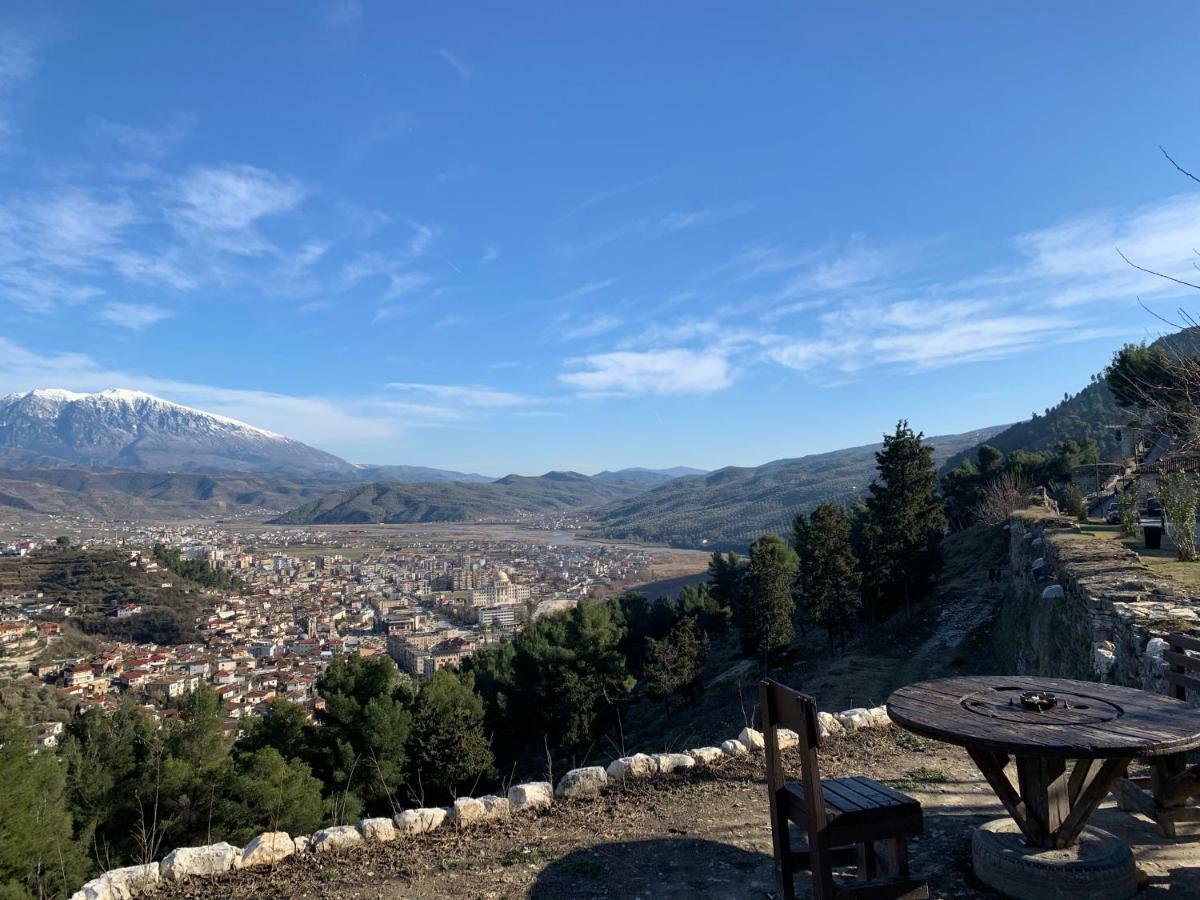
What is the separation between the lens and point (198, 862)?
157 inches

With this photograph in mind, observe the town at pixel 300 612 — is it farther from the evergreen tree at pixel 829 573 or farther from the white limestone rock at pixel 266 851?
the white limestone rock at pixel 266 851

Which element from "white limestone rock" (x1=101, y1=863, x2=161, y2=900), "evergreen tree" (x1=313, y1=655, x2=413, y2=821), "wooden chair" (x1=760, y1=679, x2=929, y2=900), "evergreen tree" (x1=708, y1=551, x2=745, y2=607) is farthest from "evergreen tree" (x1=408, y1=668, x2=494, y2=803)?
"evergreen tree" (x1=708, y1=551, x2=745, y2=607)

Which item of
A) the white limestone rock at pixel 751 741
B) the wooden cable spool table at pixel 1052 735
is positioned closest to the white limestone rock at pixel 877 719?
the white limestone rock at pixel 751 741

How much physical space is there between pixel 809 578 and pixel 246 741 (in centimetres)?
1712

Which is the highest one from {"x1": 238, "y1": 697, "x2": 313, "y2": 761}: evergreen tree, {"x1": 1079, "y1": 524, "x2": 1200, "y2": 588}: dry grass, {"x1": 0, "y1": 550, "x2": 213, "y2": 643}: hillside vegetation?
{"x1": 1079, "y1": 524, "x2": 1200, "y2": 588}: dry grass

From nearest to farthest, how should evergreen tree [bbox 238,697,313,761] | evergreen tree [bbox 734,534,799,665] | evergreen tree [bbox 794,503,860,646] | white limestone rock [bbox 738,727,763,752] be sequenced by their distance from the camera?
white limestone rock [bbox 738,727,763,752] < evergreen tree [bbox 238,697,313,761] < evergreen tree [bbox 734,534,799,665] < evergreen tree [bbox 794,503,860,646]

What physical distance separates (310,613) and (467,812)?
74115 mm

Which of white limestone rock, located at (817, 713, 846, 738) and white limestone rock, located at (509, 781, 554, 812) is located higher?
white limestone rock, located at (509, 781, 554, 812)

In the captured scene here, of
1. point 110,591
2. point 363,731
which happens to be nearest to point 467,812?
point 363,731

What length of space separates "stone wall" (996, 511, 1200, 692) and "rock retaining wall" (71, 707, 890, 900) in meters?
3.44

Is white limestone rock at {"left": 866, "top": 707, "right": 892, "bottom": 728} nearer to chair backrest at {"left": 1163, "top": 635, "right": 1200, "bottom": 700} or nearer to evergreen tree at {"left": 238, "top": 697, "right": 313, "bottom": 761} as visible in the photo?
chair backrest at {"left": 1163, "top": 635, "right": 1200, "bottom": 700}

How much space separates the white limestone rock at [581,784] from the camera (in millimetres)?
5113

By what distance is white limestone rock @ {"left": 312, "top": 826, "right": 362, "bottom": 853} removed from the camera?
428 cm

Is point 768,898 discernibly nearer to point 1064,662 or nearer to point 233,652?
point 1064,662
